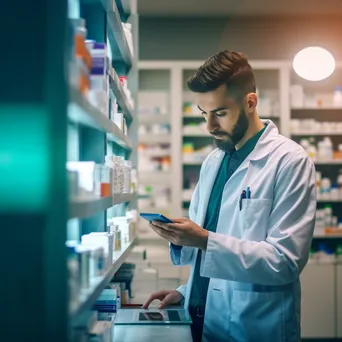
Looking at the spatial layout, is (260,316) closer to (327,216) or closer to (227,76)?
(227,76)

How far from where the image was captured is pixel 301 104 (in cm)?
642

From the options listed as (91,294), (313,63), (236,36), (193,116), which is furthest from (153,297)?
(236,36)

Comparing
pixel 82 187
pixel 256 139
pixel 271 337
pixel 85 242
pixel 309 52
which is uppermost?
pixel 309 52

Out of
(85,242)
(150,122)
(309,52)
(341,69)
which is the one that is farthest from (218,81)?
(341,69)

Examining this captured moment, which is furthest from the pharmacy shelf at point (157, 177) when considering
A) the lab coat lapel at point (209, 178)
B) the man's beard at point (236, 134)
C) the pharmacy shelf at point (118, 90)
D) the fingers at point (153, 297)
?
the man's beard at point (236, 134)

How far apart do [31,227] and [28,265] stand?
89 mm

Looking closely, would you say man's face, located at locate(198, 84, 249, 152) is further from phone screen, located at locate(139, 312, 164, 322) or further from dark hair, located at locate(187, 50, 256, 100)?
phone screen, located at locate(139, 312, 164, 322)

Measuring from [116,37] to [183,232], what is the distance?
1.07 m

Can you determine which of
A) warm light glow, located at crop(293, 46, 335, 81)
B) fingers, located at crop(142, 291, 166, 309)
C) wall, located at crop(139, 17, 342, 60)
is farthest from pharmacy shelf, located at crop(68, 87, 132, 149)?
wall, located at crop(139, 17, 342, 60)

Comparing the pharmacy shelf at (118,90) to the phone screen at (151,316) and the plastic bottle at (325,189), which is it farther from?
the plastic bottle at (325,189)

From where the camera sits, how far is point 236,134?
100 inches

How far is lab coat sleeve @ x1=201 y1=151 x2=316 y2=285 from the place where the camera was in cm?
220

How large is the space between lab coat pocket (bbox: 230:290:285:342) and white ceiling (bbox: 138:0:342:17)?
15.8 feet

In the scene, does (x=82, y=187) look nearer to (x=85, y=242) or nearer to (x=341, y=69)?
(x=85, y=242)
